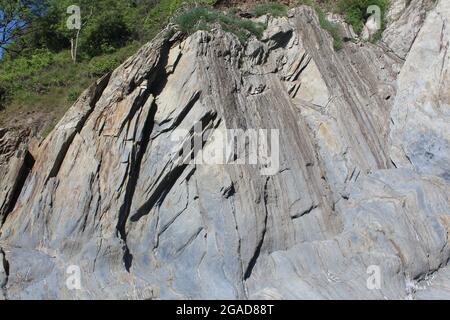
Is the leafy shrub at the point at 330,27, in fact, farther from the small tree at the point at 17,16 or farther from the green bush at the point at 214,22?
the small tree at the point at 17,16

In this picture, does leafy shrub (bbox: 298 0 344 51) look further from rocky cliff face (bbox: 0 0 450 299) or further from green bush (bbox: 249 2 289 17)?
rocky cliff face (bbox: 0 0 450 299)

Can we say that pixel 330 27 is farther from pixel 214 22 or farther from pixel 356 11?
pixel 214 22

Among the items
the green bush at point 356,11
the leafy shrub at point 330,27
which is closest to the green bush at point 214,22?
the leafy shrub at point 330,27

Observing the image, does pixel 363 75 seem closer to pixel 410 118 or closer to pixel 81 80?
pixel 410 118

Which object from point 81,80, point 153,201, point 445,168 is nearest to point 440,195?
point 445,168

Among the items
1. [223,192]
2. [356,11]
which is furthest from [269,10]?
[223,192]

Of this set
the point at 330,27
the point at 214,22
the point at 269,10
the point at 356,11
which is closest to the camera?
the point at 214,22
